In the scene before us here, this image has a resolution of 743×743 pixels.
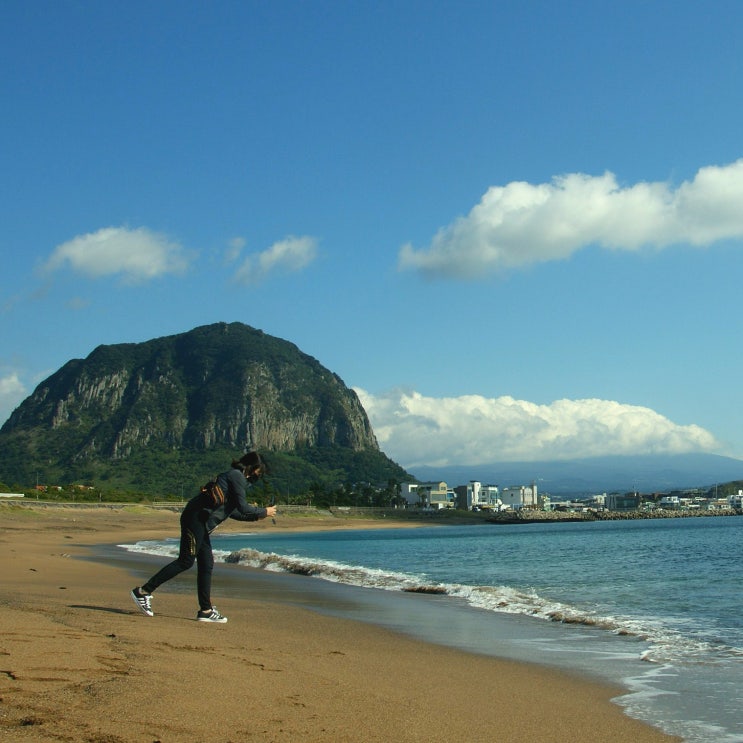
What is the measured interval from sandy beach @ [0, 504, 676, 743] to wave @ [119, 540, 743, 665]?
2.84 m


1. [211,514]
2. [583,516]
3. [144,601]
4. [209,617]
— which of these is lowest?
[583,516]

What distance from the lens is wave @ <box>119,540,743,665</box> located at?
10.1 metres

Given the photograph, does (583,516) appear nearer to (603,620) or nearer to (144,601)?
(603,620)

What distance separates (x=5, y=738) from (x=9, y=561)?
1790 cm

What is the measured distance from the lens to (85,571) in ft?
65.8

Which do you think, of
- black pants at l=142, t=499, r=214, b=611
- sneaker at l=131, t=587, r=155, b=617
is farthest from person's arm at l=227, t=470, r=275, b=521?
sneaker at l=131, t=587, r=155, b=617

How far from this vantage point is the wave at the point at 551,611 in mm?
10133

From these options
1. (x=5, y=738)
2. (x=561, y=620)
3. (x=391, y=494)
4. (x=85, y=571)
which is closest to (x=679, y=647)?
(x=561, y=620)

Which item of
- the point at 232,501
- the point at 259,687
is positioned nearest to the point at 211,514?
the point at 232,501

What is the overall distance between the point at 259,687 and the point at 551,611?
882 centimetres

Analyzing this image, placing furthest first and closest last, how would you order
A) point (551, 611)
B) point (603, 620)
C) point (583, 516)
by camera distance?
point (583, 516) < point (551, 611) < point (603, 620)

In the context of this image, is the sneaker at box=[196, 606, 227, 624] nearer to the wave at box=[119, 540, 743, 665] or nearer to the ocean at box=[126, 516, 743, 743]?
the ocean at box=[126, 516, 743, 743]

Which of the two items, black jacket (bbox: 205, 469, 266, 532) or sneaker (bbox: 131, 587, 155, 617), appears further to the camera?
sneaker (bbox: 131, 587, 155, 617)

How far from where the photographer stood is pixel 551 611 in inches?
551
